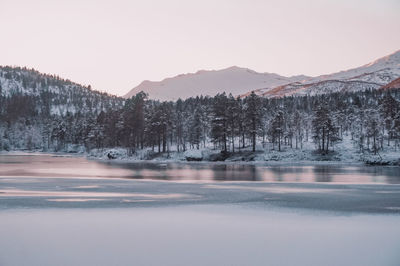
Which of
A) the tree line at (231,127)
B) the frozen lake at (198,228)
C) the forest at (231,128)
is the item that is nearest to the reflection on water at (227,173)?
the frozen lake at (198,228)

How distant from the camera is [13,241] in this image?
44.2ft

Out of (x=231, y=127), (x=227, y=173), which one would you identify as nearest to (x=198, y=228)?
(x=227, y=173)

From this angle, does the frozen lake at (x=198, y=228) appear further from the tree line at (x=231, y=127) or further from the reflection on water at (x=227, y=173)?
the tree line at (x=231, y=127)

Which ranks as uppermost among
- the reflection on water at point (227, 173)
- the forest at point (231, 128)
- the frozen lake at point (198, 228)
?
the forest at point (231, 128)

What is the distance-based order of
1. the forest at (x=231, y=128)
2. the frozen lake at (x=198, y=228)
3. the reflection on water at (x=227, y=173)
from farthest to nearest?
the forest at (x=231, y=128)
the reflection on water at (x=227, y=173)
the frozen lake at (x=198, y=228)

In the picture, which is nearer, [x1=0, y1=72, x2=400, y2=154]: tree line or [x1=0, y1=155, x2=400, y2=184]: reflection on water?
[x1=0, y1=155, x2=400, y2=184]: reflection on water

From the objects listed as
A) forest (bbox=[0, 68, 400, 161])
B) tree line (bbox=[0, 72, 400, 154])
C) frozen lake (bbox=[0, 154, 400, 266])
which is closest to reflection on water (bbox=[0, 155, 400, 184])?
frozen lake (bbox=[0, 154, 400, 266])

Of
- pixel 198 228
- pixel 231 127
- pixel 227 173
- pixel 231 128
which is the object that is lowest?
pixel 227 173

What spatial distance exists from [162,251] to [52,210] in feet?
32.2

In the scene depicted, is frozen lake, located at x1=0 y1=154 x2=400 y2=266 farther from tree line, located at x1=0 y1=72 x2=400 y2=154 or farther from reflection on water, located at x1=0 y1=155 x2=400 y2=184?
tree line, located at x1=0 y1=72 x2=400 y2=154

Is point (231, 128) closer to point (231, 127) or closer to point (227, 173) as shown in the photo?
point (231, 127)

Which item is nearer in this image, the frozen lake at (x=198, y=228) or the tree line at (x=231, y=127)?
the frozen lake at (x=198, y=228)

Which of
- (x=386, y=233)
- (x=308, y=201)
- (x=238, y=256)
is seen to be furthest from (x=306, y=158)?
(x=238, y=256)

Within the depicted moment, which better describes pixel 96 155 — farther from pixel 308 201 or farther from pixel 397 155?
pixel 308 201
